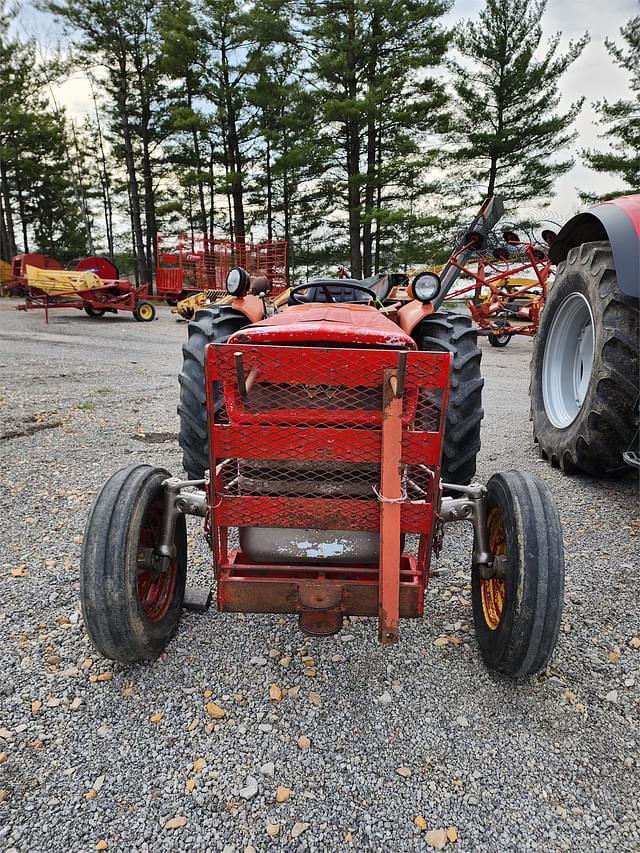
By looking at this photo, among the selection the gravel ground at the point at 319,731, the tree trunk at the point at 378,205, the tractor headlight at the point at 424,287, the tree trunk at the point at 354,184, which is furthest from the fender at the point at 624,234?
the tree trunk at the point at 354,184

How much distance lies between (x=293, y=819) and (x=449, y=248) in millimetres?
17146

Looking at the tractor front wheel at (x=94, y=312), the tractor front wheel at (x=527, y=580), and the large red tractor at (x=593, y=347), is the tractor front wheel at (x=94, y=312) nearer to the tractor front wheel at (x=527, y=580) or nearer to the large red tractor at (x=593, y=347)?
the large red tractor at (x=593, y=347)

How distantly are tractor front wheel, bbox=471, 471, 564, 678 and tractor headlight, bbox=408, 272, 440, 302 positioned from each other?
4.83 ft

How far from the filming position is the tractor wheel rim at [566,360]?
159 inches

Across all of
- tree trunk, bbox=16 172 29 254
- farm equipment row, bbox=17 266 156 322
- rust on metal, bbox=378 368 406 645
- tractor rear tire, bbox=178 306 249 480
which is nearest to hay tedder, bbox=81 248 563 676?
rust on metal, bbox=378 368 406 645

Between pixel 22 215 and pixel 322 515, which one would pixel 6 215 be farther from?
pixel 322 515

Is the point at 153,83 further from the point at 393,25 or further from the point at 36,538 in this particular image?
the point at 36,538

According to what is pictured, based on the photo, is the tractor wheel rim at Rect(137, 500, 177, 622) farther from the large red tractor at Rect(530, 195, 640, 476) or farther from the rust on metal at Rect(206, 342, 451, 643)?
the large red tractor at Rect(530, 195, 640, 476)

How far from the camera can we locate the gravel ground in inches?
59.3

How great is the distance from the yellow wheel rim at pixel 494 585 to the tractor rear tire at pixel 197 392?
1.49m

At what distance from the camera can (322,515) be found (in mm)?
1897

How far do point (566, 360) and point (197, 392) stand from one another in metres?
2.87

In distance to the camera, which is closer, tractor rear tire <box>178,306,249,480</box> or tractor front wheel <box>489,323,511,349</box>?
tractor rear tire <box>178,306,249,480</box>

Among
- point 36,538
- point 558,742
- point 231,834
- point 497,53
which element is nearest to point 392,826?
point 231,834
